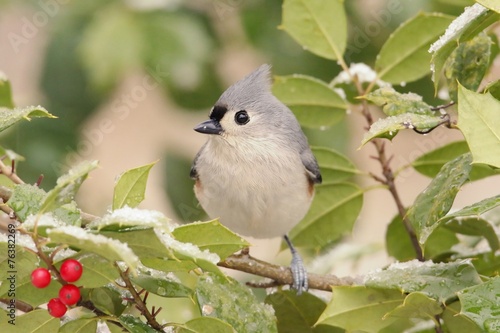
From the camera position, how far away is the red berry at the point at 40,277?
96 centimetres

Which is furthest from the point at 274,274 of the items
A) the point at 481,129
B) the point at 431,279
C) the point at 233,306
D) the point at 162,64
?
the point at 162,64

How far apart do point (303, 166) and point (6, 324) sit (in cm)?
103

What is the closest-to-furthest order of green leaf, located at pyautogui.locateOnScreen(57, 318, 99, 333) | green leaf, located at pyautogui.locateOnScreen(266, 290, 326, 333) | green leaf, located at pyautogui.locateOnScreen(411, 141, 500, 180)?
green leaf, located at pyautogui.locateOnScreen(57, 318, 99, 333), green leaf, located at pyautogui.locateOnScreen(266, 290, 326, 333), green leaf, located at pyautogui.locateOnScreen(411, 141, 500, 180)

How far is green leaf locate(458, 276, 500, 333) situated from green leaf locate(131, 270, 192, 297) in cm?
41

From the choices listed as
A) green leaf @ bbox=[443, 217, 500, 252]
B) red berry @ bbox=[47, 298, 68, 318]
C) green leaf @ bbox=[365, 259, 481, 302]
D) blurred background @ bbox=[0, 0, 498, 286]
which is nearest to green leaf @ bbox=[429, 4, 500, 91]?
green leaf @ bbox=[365, 259, 481, 302]

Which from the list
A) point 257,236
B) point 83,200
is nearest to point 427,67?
point 257,236

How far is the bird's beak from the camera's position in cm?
187

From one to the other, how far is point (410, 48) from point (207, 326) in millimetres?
850

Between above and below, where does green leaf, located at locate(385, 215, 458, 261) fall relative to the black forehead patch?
below

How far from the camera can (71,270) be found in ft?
3.17

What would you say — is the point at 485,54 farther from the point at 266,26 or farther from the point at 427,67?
the point at 266,26

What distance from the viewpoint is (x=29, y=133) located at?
2578 millimetres

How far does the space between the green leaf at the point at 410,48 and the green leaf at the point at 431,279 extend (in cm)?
59

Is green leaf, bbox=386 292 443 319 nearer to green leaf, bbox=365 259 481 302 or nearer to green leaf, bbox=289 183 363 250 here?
green leaf, bbox=365 259 481 302
